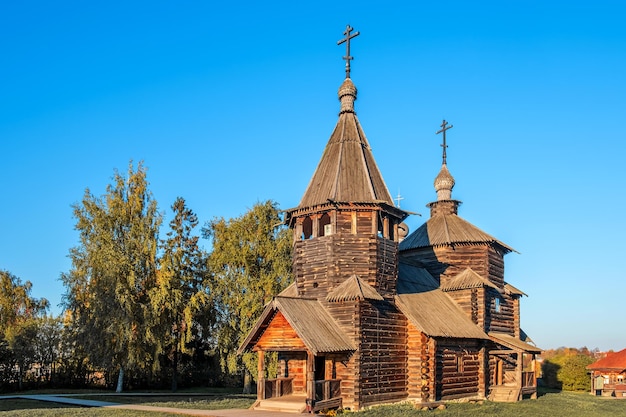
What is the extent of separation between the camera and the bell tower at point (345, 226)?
2530 centimetres

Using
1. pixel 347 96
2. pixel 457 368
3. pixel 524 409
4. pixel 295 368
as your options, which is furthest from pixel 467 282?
pixel 347 96

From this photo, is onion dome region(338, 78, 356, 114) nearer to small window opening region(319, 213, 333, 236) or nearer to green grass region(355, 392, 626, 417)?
small window opening region(319, 213, 333, 236)

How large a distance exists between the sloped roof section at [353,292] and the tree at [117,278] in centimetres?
1343

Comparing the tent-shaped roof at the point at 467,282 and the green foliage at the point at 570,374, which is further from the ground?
the tent-shaped roof at the point at 467,282

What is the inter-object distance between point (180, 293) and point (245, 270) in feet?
14.0

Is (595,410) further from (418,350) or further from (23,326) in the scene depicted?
(23,326)

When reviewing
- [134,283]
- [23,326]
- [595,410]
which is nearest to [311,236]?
[134,283]

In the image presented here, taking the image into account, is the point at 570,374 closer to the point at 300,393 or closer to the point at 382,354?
the point at 382,354

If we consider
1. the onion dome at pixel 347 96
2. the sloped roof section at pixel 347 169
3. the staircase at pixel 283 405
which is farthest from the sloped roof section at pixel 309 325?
the onion dome at pixel 347 96

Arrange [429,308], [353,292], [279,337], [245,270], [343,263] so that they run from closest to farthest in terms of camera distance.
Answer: [279,337], [353,292], [343,263], [429,308], [245,270]

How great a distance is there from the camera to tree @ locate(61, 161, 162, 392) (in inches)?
1302

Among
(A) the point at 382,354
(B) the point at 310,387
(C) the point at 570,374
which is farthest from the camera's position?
(C) the point at 570,374

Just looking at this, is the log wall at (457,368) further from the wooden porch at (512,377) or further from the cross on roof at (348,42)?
the cross on roof at (348,42)

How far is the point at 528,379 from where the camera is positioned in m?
32.0
